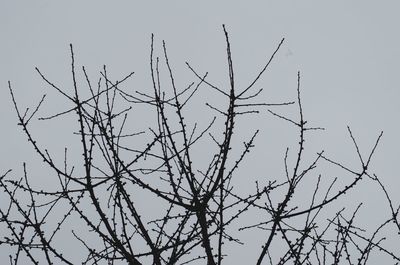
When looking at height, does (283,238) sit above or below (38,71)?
below

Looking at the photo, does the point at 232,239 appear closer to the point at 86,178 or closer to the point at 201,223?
the point at 201,223

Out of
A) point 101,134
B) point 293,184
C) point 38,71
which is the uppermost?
point 38,71

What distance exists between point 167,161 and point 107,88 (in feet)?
2.74

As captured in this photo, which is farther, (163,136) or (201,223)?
(163,136)

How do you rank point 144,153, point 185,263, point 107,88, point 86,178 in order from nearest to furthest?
point 86,178 → point 144,153 → point 107,88 → point 185,263

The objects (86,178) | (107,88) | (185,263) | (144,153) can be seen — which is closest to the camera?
(86,178)

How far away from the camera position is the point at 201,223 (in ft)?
9.64

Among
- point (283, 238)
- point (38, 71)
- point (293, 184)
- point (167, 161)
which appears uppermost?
point (38, 71)

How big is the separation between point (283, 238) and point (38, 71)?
88.8 inches

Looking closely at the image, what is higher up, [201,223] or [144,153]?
[144,153]

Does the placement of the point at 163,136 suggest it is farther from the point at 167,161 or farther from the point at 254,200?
the point at 254,200

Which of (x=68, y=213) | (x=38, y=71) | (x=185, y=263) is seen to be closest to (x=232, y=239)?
(x=185, y=263)

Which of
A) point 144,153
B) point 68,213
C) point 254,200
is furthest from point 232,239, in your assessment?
point 68,213

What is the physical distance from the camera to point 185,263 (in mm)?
3646
